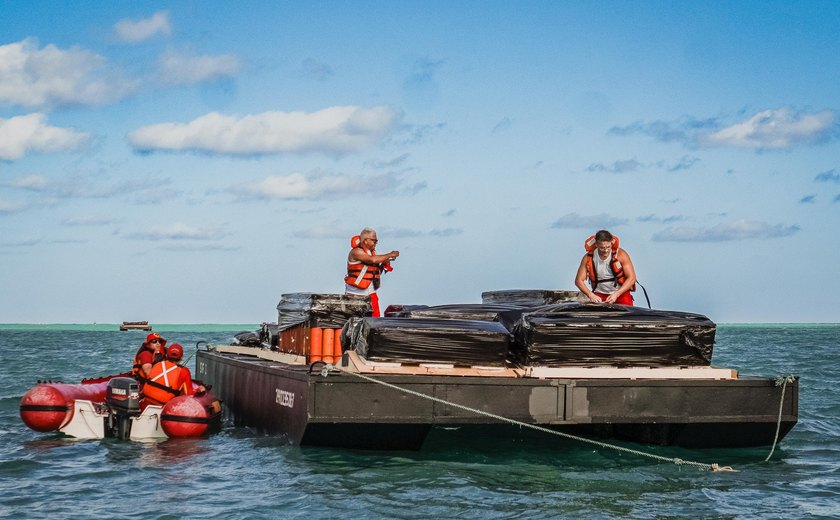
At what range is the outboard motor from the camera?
44.2ft

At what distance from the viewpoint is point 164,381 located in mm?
13812

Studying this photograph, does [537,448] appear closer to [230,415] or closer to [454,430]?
[454,430]

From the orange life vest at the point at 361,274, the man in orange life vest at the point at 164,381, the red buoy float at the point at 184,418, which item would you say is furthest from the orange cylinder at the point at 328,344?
the man in orange life vest at the point at 164,381

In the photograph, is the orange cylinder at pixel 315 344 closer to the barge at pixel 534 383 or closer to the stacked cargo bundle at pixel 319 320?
the stacked cargo bundle at pixel 319 320

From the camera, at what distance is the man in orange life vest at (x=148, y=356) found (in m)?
14.0

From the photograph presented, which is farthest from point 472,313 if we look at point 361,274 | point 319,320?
point 361,274

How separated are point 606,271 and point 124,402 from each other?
6948mm

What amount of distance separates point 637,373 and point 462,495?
113 inches

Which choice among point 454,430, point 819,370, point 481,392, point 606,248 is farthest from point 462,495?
point 819,370

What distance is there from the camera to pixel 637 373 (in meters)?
11.2

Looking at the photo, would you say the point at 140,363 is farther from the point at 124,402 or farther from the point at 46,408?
the point at 46,408

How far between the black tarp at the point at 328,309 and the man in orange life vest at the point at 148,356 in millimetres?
2023

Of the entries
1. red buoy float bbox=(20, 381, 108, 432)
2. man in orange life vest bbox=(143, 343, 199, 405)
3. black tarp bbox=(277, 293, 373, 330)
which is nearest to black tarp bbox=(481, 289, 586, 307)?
black tarp bbox=(277, 293, 373, 330)

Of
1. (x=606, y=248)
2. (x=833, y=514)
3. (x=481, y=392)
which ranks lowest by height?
(x=833, y=514)
